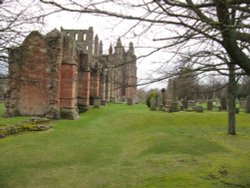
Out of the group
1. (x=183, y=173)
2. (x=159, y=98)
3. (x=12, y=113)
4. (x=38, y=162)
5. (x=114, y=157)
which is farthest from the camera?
(x=159, y=98)

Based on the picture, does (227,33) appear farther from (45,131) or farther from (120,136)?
(45,131)

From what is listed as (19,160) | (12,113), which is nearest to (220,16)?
(19,160)

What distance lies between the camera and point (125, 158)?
11.2 meters

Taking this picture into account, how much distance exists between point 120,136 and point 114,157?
467 cm

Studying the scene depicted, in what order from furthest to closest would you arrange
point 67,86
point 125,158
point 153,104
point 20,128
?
point 153,104 < point 67,86 < point 20,128 < point 125,158

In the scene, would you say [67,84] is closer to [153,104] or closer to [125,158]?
[153,104]

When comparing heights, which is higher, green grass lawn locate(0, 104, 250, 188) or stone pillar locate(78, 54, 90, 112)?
stone pillar locate(78, 54, 90, 112)

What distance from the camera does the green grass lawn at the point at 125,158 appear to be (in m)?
8.61

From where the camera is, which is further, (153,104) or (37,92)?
(153,104)

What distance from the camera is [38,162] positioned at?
34.3ft

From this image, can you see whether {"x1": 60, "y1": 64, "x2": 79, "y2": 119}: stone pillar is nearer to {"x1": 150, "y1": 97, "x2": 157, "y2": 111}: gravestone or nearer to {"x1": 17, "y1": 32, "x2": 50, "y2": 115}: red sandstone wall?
{"x1": 17, "y1": 32, "x2": 50, "y2": 115}: red sandstone wall

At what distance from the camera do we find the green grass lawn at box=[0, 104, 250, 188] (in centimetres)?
861

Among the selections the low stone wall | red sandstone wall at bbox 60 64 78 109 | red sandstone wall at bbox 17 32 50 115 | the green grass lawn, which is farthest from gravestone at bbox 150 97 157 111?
the low stone wall

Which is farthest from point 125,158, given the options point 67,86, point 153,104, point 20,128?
point 153,104
